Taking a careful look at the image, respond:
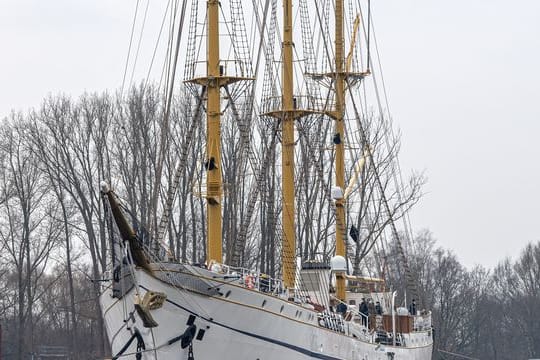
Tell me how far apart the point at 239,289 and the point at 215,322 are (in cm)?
128

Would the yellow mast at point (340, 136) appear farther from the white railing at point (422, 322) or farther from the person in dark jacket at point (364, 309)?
the white railing at point (422, 322)

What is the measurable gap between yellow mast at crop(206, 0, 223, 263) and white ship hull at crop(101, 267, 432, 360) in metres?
3.65

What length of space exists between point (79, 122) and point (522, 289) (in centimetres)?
7608

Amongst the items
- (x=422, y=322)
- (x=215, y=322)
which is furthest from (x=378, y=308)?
(x=215, y=322)

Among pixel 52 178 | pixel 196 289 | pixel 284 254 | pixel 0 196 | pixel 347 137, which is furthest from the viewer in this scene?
pixel 0 196

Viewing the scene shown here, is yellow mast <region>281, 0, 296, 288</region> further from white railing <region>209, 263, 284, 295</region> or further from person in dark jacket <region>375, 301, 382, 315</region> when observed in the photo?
→ white railing <region>209, 263, 284, 295</region>

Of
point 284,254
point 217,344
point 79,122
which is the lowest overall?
point 217,344

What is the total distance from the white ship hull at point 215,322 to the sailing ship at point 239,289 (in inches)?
1.2

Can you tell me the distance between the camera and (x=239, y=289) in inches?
1622

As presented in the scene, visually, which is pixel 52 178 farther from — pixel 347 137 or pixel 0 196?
pixel 347 137

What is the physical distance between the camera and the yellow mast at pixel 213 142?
149 ft

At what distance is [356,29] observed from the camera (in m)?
67.1

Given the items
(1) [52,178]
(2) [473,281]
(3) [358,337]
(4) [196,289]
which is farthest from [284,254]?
(2) [473,281]

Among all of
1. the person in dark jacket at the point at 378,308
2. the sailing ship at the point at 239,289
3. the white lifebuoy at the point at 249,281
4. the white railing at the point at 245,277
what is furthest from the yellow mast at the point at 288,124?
the white lifebuoy at the point at 249,281
